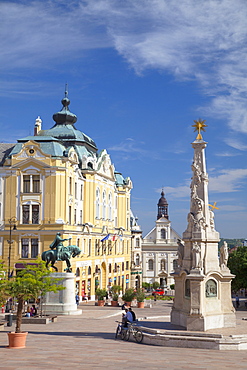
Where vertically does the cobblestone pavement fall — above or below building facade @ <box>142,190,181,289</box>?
below

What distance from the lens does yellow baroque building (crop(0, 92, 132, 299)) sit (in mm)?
54469

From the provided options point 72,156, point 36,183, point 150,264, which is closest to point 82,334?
point 36,183

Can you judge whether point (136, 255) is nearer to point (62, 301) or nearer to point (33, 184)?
point (33, 184)

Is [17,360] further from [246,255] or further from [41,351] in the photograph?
[246,255]

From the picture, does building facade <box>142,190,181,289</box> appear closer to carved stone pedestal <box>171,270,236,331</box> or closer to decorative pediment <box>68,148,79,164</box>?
decorative pediment <box>68,148,79,164</box>

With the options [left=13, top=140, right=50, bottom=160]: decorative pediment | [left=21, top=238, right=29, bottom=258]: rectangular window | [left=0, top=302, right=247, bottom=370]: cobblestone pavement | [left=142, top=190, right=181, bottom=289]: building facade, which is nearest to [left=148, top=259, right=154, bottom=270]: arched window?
[left=142, top=190, right=181, bottom=289]: building facade

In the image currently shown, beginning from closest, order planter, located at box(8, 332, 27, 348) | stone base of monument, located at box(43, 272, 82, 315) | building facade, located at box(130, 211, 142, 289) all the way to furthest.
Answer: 1. planter, located at box(8, 332, 27, 348)
2. stone base of monument, located at box(43, 272, 82, 315)
3. building facade, located at box(130, 211, 142, 289)

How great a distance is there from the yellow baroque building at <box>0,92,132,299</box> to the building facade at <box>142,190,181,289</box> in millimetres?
37922

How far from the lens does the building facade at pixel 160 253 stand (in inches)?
4149

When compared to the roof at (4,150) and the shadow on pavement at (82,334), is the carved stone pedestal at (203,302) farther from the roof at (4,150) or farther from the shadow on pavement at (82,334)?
the roof at (4,150)

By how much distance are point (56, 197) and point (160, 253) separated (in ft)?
183

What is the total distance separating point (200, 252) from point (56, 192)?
103ft

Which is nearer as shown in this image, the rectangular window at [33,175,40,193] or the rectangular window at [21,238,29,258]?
the rectangular window at [21,238,29,258]

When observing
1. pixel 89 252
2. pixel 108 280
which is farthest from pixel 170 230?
pixel 89 252
